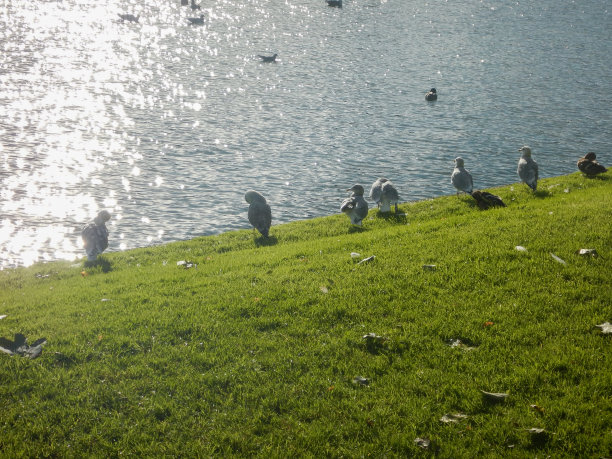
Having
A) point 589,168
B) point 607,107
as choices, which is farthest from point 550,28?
point 589,168

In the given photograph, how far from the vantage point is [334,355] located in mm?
10516

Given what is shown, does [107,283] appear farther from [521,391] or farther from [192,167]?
[192,167]

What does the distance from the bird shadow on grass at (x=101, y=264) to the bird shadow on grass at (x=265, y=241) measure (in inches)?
211

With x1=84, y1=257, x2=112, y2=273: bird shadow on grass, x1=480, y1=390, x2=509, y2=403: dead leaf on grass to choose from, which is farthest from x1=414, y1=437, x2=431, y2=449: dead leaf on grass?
x1=84, y1=257, x2=112, y2=273: bird shadow on grass

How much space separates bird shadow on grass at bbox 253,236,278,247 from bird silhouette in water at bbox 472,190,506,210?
816 cm

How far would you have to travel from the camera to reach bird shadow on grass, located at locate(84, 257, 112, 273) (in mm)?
18631

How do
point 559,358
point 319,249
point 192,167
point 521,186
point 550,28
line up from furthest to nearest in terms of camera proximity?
1. point 550,28
2. point 192,167
3. point 521,186
4. point 319,249
5. point 559,358

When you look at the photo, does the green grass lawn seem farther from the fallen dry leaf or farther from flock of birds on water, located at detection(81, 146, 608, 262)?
flock of birds on water, located at detection(81, 146, 608, 262)

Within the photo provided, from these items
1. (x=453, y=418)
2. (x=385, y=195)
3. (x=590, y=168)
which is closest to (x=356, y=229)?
(x=385, y=195)

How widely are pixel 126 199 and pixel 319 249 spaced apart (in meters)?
14.6

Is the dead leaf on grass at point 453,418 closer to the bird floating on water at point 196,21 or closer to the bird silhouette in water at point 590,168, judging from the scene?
the bird silhouette in water at point 590,168

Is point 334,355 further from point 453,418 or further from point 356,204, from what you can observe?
point 356,204

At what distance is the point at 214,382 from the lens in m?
9.93

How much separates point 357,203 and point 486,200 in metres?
5.13
